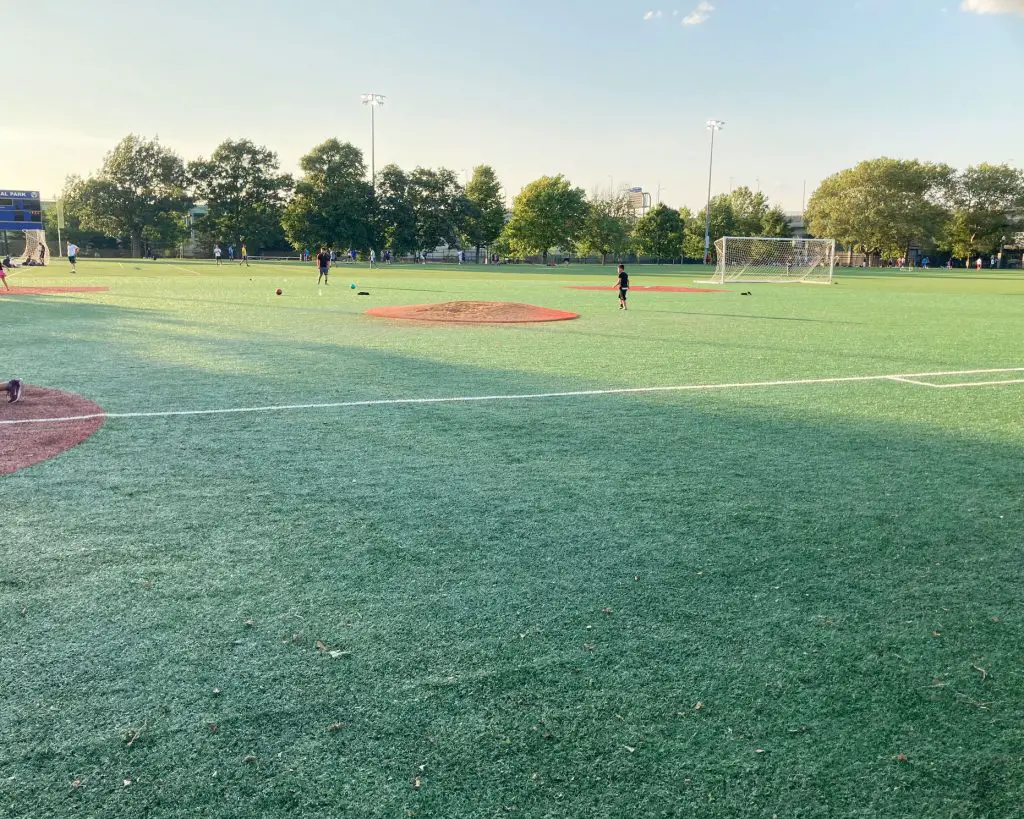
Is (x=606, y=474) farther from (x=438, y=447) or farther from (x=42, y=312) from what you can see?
(x=42, y=312)

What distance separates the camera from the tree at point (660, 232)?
3907 inches

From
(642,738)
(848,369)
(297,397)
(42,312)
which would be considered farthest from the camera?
(42,312)

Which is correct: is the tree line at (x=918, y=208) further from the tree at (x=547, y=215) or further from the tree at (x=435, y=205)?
the tree at (x=435, y=205)

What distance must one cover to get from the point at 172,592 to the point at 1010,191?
13241 cm

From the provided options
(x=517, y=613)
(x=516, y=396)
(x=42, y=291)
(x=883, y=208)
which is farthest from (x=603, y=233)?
(x=517, y=613)

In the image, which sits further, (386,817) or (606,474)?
(606,474)

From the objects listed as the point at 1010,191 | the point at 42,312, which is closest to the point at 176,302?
the point at 42,312

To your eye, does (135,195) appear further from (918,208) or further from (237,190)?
(918,208)

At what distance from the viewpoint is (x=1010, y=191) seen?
4343 inches

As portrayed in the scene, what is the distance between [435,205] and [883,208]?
5751cm

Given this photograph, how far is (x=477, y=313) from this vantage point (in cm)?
1914

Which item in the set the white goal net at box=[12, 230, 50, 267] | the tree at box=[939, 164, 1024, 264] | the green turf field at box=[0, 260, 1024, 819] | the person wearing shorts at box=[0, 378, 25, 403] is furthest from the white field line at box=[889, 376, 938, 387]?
the tree at box=[939, 164, 1024, 264]

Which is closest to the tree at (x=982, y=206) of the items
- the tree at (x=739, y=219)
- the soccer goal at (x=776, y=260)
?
the tree at (x=739, y=219)

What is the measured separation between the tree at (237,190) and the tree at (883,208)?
72.5 metres
